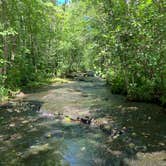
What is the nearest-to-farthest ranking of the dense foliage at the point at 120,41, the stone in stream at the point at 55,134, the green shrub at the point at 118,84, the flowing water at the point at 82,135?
the flowing water at the point at 82,135 → the stone in stream at the point at 55,134 → the dense foliage at the point at 120,41 → the green shrub at the point at 118,84

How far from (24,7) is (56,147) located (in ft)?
57.9

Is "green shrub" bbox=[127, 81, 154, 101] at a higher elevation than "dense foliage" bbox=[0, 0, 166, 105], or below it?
below

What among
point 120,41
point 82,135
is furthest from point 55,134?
point 120,41

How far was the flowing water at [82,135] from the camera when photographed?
8555mm

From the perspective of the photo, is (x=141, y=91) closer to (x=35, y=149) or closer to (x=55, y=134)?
(x=55, y=134)

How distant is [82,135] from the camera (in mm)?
10930

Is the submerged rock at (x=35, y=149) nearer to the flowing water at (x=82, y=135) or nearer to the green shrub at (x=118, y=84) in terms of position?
the flowing water at (x=82, y=135)

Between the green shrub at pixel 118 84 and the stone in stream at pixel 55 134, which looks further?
the green shrub at pixel 118 84

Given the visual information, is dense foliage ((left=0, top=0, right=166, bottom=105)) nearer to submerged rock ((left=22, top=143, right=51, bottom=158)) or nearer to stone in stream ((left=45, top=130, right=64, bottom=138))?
stone in stream ((left=45, top=130, right=64, bottom=138))

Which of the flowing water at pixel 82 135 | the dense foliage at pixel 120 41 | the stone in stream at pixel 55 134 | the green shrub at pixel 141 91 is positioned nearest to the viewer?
the flowing water at pixel 82 135

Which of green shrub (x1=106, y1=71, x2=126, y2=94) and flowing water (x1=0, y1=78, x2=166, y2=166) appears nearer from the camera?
flowing water (x1=0, y1=78, x2=166, y2=166)

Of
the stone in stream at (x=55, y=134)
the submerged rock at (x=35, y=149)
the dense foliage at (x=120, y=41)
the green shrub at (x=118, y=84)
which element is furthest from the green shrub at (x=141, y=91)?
the submerged rock at (x=35, y=149)

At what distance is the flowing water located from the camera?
8.55 metres

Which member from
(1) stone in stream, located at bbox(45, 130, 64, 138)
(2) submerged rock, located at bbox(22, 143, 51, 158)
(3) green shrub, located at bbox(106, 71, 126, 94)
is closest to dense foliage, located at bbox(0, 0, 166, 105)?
(3) green shrub, located at bbox(106, 71, 126, 94)
